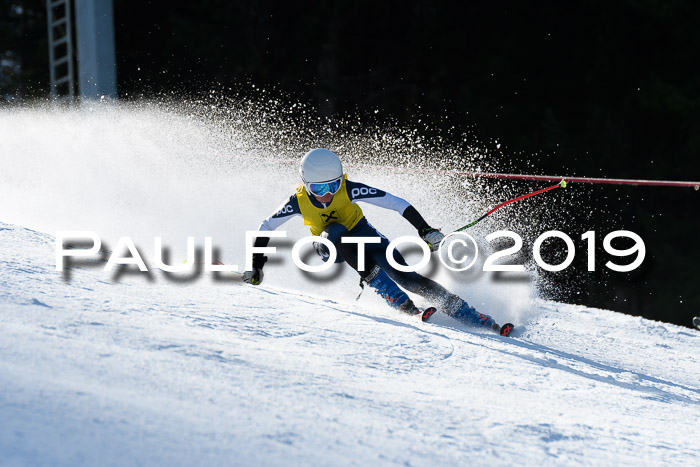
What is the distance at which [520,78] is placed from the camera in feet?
52.3

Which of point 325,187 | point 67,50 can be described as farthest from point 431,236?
point 67,50

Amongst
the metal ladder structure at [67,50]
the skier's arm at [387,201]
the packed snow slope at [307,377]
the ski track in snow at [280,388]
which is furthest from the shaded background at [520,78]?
the ski track in snow at [280,388]

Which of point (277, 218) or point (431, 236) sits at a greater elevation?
point (277, 218)

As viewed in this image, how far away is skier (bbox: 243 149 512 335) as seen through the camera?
4641 millimetres

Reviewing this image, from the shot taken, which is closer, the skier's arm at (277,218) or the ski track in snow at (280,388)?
the ski track in snow at (280,388)

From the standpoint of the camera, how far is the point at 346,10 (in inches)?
646

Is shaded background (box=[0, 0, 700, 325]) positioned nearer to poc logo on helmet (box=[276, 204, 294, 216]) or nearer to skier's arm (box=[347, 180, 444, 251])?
skier's arm (box=[347, 180, 444, 251])

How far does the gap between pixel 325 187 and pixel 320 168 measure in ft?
0.38

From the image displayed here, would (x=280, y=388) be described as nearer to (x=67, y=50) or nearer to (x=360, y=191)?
(x=360, y=191)

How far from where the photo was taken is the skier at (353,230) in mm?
4641

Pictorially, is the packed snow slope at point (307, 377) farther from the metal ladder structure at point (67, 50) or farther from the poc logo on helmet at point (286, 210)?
the metal ladder structure at point (67, 50)

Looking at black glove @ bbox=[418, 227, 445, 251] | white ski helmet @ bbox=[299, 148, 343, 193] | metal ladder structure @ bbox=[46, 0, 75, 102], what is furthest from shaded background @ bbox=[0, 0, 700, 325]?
white ski helmet @ bbox=[299, 148, 343, 193]

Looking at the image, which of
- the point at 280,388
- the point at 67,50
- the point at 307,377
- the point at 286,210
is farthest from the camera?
the point at 67,50

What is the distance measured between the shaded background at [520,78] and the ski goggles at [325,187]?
411 inches
